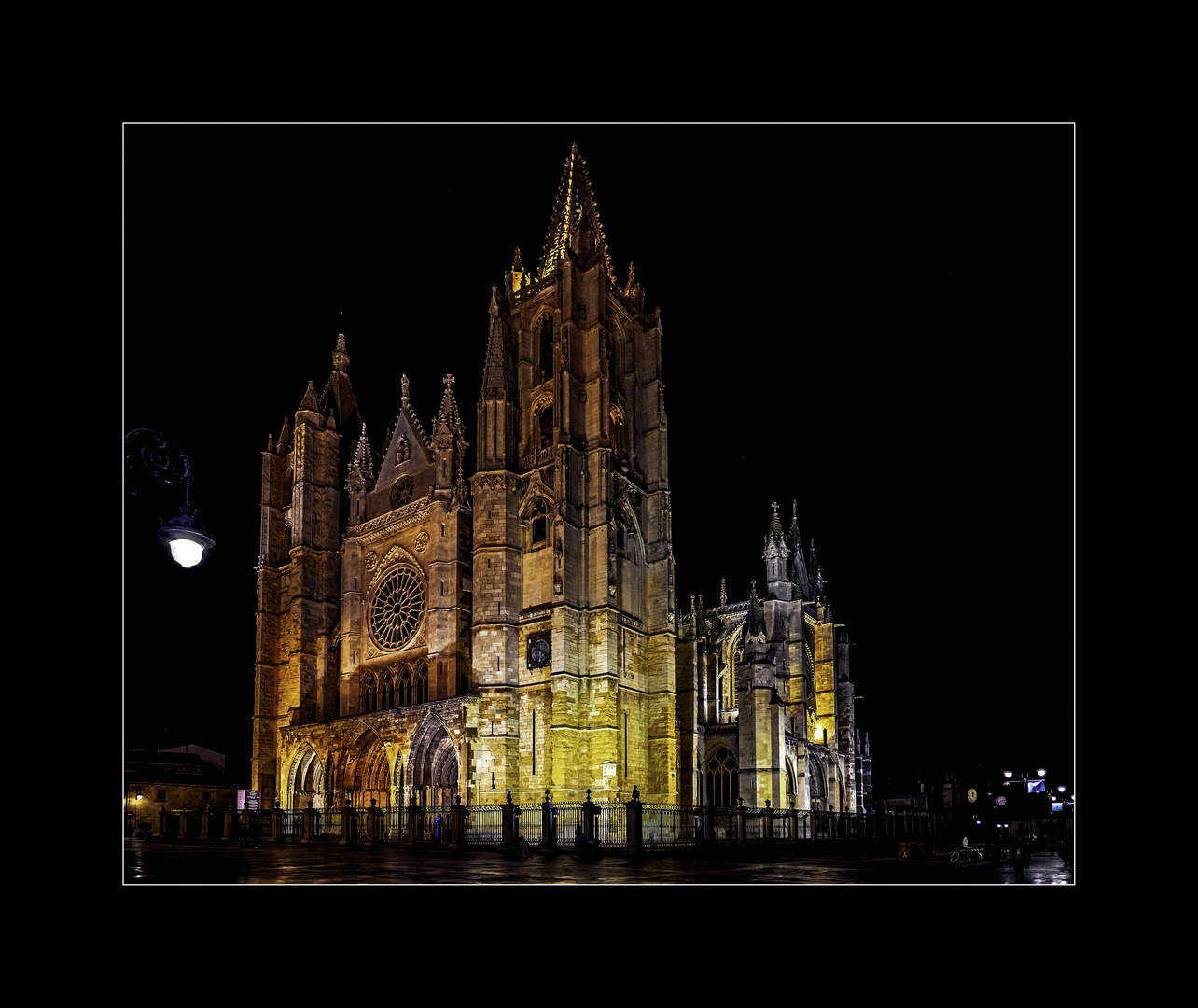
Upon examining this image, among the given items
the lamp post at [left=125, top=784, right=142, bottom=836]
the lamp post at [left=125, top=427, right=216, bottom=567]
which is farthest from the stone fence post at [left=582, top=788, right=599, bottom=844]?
the lamp post at [left=125, top=784, right=142, bottom=836]

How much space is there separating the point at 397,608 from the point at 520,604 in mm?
7259

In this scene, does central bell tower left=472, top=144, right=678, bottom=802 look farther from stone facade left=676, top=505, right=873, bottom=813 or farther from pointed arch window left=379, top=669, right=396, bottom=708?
pointed arch window left=379, top=669, right=396, bottom=708

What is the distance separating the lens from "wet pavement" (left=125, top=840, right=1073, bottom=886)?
15.0 metres

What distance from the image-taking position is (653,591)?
130 ft

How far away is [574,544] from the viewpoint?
36812mm

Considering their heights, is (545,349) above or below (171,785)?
above

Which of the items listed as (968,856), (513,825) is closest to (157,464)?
(968,856)

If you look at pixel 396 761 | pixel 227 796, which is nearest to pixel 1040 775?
pixel 396 761

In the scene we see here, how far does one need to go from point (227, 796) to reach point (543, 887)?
1945 inches

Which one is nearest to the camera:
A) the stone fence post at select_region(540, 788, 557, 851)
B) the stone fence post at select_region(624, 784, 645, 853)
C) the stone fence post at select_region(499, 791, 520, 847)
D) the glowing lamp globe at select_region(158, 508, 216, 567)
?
the glowing lamp globe at select_region(158, 508, 216, 567)

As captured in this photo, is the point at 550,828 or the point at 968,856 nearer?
the point at 968,856

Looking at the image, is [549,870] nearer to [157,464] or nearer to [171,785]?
[157,464]

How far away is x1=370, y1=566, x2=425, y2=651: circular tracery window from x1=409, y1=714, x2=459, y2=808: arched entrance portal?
199 inches

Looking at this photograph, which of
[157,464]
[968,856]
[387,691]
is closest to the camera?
[157,464]
